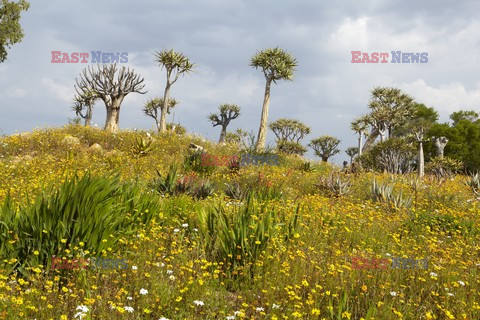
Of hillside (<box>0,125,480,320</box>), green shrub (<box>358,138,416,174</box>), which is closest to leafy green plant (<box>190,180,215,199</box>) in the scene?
hillside (<box>0,125,480,320</box>)

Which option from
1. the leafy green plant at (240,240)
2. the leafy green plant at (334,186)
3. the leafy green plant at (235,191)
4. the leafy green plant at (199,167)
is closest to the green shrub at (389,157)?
the leafy green plant at (334,186)

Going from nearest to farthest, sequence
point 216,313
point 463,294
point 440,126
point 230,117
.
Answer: point 216,313
point 463,294
point 440,126
point 230,117

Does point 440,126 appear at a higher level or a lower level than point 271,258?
higher

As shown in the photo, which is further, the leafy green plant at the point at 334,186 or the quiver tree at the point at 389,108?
the quiver tree at the point at 389,108

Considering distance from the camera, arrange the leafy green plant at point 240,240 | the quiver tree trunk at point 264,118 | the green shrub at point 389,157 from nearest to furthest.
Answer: the leafy green plant at point 240,240, the green shrub at point 389,157, the quiver tree trunk at point 264,118

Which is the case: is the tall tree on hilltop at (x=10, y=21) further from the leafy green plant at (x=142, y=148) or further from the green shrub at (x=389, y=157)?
the green shrub at (x=389, y=157)

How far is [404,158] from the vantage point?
2644cm

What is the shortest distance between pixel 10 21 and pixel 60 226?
3262 centimetres

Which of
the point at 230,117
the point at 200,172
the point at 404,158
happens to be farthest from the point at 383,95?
the point at 200,172

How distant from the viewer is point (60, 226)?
5070 mm

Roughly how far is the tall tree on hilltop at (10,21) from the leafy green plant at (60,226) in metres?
31.2

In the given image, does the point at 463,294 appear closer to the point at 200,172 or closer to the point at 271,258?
the point at 271,258

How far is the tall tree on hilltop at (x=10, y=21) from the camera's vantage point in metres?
30.8

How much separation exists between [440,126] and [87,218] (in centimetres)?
4502
